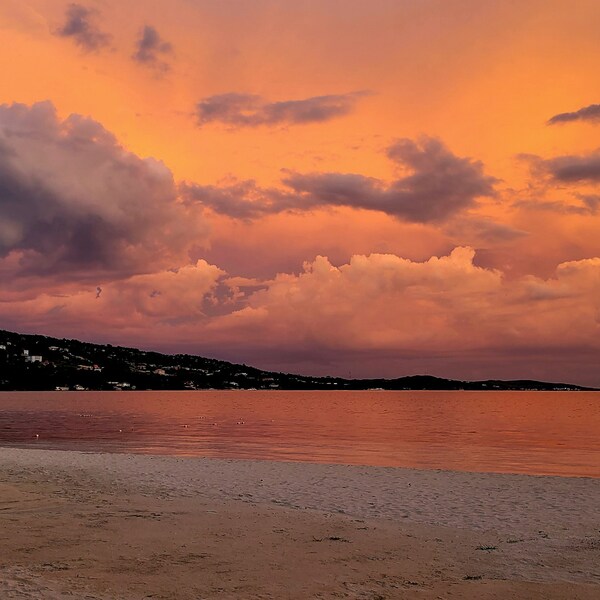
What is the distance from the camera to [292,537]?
17828mm

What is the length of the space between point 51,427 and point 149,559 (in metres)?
70.9

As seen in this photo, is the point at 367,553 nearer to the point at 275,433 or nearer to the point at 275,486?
the point at 275,486

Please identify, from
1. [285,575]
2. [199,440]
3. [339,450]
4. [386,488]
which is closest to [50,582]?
[285,575]

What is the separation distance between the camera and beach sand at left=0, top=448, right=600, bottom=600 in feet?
43.4

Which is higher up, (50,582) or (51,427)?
(50,582)

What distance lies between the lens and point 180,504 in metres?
22.8

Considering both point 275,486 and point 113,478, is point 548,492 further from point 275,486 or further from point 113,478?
point 113,478

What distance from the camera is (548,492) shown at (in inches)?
1097

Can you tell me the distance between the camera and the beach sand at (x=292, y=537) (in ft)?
43.4

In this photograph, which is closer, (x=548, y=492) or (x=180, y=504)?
(x=180, y=504)

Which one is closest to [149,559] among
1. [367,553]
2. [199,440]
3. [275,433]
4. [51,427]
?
[367,553]

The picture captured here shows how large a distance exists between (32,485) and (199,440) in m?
36.2

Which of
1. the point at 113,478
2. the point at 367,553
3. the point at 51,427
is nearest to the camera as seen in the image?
the point at 367,553

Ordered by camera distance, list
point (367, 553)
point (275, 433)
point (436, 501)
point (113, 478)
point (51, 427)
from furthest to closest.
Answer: point (51, 427), point (275, 433), point (113, 478), point (436, 501), point (367, 553)
